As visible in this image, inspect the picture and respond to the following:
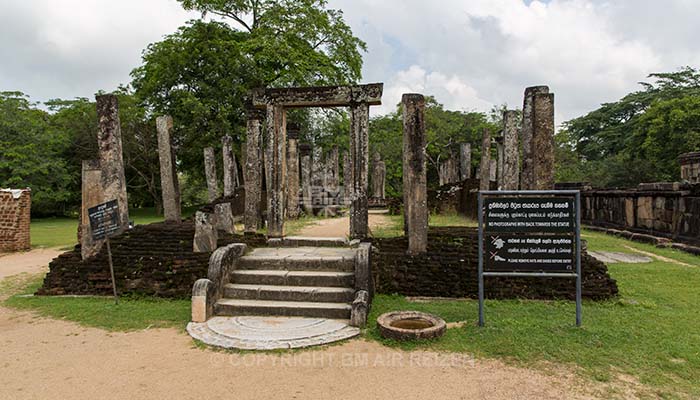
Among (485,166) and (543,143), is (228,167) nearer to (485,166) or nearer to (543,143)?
(485,166)

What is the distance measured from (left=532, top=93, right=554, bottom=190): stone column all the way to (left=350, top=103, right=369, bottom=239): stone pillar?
9.87 ft

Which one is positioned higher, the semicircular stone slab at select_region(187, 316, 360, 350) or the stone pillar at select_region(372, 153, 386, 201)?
the stone pillar at select_region(372, 153, 386, 201)

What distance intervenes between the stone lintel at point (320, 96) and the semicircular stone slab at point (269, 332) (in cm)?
393

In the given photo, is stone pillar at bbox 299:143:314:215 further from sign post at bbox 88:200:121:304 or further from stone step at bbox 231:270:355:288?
stone step at bbox 231:270:355:288

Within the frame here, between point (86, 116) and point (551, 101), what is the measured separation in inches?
1101

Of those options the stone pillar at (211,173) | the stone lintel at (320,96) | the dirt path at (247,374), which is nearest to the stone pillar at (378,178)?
the stone pillar at (211,173)

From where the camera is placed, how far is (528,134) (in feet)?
26.5

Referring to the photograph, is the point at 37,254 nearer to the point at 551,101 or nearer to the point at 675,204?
the point at 551,101

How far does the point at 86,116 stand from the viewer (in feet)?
86.4

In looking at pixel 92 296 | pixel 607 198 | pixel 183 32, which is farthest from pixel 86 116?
pixel 607 198

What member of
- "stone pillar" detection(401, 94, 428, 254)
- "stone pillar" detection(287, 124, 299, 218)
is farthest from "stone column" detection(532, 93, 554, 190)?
"stone pillar" detection(287, 124, 299, 218)

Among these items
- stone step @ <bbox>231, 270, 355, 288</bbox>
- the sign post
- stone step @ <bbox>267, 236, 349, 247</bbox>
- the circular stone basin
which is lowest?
the circular stone basin

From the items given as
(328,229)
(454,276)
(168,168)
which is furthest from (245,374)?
(328,229)

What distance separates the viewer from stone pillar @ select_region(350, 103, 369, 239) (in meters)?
7.36
